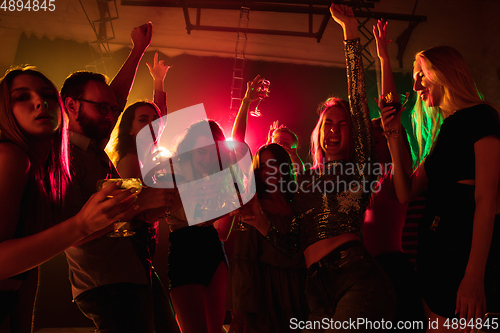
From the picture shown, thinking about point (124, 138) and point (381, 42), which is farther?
point (124, 138)

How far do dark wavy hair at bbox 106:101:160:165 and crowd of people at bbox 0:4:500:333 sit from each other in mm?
15

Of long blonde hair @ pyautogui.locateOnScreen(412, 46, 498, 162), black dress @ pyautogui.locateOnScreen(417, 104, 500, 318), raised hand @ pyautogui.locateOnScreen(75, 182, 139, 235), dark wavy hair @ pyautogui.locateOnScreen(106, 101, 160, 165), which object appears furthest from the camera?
dark wavy hair @ pyautogui.locateOnScreen(106, 101, 160, 165)

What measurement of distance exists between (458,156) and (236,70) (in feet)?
16.9

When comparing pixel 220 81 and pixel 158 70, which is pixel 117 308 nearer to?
pixel 158 70

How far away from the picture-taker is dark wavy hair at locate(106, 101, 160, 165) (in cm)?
214

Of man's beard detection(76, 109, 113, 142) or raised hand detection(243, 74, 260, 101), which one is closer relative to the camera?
man's beard detection(76, 109, 113, 142)

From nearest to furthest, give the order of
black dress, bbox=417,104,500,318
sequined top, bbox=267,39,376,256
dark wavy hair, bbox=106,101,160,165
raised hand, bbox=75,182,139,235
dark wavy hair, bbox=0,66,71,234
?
1. raised hand, bbox=75,182,139,235
2. dark wavy hair, bbox=0,66,71,234
3. black dress, bbox=417,104,500,318
4. sequined top, bbox=267,39,376,256
5. dark wavy hair, bbox=106,101,160,165

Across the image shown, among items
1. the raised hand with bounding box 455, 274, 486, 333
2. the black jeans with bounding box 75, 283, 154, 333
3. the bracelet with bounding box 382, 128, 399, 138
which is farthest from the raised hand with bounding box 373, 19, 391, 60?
the black jeans with bounding box 75, 283, 154, 333

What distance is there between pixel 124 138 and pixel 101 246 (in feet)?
3.49

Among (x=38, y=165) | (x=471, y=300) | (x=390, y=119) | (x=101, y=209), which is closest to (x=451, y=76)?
(x=390, y=119)

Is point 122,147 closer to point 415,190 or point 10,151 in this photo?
point 10,151

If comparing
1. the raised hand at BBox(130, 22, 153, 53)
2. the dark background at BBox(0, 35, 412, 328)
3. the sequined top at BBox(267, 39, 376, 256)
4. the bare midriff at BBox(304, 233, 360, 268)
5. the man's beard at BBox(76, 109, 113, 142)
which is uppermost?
the dark background at BBox(0, 35, 412, 328)

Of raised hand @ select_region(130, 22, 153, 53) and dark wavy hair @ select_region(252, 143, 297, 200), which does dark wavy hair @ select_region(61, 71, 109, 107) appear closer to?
raised hand @ select_region(130, 22, 153, 53)

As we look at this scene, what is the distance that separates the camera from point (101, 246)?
4.54 ft
